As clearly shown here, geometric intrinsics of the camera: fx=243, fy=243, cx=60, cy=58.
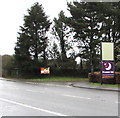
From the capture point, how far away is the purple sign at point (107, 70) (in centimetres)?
2598

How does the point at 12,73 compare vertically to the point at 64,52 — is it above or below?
below

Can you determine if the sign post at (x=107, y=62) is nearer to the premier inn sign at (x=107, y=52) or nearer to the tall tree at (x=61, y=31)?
the premier inn sign at (x=107, y=52)

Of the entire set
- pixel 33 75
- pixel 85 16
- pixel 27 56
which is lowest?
pixel 33 75

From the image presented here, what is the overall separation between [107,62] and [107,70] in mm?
901

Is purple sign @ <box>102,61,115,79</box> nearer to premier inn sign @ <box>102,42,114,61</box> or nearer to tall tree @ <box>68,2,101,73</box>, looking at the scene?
premier inn sign @ <box>102,42,114,61</box>

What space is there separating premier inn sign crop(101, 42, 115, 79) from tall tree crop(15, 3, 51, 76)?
1894 centimetres

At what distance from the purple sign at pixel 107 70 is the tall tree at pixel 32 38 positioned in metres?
19.4

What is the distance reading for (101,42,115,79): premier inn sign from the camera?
26016mm

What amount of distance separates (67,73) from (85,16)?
1155 cm

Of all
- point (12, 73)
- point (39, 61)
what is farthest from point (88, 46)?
point (12, 73)

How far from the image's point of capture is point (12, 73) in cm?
4809

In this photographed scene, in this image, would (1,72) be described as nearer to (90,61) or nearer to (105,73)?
(90,61)

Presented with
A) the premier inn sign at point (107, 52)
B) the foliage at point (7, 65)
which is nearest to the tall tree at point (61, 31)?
the foliage at point (7, 65)

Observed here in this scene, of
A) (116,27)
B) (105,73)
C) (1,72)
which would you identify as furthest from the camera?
(1,72)
